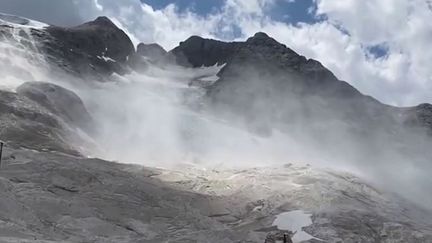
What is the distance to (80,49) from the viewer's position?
180 m

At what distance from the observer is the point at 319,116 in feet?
628

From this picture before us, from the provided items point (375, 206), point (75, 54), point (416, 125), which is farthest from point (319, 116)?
point (375, 206)

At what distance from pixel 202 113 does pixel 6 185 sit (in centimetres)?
12588

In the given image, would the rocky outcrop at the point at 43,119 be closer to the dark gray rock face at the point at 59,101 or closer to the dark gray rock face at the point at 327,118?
the dark gray rock face at the point at 59,101

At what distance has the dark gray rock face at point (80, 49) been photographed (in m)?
166

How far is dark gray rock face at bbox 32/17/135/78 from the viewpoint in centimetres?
16600

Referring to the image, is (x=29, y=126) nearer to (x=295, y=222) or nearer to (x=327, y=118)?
(x=295, y=222)

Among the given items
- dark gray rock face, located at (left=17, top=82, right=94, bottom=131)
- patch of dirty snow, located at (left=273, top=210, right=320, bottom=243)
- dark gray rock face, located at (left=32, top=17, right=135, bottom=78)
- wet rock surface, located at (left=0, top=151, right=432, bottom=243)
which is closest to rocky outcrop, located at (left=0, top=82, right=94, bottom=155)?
dark gray rock face, located at (left=17, top=82, right=94, bottom=131)

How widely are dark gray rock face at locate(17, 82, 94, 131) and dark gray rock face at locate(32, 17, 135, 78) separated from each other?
5844cm

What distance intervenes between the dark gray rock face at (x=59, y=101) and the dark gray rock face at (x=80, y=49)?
2301 inches

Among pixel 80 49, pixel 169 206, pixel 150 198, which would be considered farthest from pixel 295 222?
pixel 80 49

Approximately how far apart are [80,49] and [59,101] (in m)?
83.4

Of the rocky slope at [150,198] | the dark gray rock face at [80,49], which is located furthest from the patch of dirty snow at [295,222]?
the dark gray rock face at [80,49]

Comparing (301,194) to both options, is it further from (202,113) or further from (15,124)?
(202,113)
